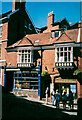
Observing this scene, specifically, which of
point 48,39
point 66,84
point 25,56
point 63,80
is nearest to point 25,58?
point 25,56

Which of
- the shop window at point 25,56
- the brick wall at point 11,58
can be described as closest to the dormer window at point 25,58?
the shop window at point 25,56

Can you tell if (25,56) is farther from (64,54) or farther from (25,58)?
(64,54)

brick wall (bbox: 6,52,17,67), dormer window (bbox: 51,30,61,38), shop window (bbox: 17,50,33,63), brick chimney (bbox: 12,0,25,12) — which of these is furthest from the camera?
brick chimney (bbox: 12,0,25,12)

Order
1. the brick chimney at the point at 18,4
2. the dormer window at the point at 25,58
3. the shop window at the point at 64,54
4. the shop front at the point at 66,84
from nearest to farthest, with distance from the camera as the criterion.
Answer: the shop front at the point at 66,84, the shop window at the point at 64,54, the dormer window at the point at 25,58, the brick chimney at the point at 18,4

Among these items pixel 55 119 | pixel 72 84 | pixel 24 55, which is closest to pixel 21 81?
pixel 24 55

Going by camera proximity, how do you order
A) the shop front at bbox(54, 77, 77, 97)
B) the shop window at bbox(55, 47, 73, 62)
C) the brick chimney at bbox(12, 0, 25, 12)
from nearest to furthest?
the shop front at bbox(54, 77, 77, 97) < the shop window at bbox(55, 47, 73, 62) < the brick chimney at bbox(12, 0, 25, 12)

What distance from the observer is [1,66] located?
65.9 feet

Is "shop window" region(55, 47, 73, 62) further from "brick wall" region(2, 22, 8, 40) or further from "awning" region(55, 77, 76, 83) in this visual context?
"brick wall" region(2, 22, 8, 40)

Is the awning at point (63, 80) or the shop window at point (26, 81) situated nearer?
the awning at point (63, 80)

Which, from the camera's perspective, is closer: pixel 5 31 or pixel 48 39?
pixel 48 39

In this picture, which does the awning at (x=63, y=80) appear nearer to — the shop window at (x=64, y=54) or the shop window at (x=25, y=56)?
the shop window at (x=64, y=54)

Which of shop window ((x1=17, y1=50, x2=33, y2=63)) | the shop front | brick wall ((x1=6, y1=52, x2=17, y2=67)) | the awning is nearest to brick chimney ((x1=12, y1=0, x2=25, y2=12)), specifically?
brick wall ((x1=6, y1=52, x2=17, y2=67))

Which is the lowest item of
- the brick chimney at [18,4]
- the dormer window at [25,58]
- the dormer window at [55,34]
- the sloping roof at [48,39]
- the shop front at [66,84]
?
the shop front at [66,84]

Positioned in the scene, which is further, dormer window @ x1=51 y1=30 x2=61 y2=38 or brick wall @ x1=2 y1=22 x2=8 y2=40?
brick wall @ x1=2 y1=22 x2=8 y2=40
